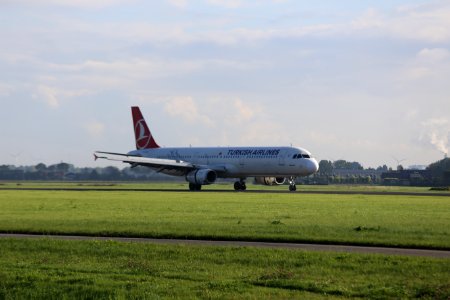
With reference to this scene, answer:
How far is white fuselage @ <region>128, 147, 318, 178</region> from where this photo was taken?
3295 inches

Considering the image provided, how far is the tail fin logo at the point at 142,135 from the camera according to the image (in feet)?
338

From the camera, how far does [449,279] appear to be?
66.2 ft

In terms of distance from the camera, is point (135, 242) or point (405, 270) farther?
point (135, 242)

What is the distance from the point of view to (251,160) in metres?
86.5

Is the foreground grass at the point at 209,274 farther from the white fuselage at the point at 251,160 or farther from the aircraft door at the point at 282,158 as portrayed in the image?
the aircraft door at the point at 282,158

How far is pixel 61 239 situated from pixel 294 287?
13.0 meters

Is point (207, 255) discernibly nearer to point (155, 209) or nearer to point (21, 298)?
point (21, 298)

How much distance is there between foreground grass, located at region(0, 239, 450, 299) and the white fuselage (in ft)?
188

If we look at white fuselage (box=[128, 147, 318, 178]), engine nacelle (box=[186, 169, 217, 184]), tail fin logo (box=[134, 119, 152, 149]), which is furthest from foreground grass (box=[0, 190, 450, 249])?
tail fin logo (box=[134, 119, 152, 149])

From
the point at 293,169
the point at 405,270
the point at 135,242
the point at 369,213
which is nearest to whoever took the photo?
the point at 405,270

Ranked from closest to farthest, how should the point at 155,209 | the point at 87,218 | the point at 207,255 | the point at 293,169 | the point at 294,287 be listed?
the point at 294,287, the point at 207,255, the point at 87,218, the point at 155,209, the point at 293,169

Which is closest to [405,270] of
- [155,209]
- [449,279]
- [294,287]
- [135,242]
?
[449,279]

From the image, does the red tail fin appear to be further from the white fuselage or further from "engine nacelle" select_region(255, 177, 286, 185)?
"engine nacelle" select_region(255, 177, 286, 185)

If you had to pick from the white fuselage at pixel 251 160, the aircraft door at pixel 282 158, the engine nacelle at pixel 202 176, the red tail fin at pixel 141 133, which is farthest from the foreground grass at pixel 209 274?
the red tail fin at pixel 141 133
